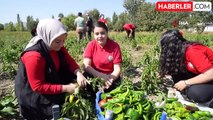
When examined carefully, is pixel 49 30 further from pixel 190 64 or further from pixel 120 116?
pixel 190 64

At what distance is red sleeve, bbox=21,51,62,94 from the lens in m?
2.73

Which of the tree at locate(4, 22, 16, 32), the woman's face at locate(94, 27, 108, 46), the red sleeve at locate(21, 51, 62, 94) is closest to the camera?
the red sleeve at locate(21, 51, 62, 94)

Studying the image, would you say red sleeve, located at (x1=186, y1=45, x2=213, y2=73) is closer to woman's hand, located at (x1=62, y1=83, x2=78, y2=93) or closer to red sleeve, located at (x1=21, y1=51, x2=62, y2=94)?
woman's hand, located at (x1=62, y1=83, x2=78, y2=93)

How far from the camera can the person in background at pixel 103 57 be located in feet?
12.7

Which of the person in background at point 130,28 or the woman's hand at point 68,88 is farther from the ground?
the person in background at point 130,28

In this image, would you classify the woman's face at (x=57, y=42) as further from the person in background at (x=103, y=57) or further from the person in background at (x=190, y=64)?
the person in background at (x=190, y=64)

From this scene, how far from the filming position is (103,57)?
3982 mm

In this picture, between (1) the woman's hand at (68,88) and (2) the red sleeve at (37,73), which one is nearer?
(2) the red sleeve at (37,73)

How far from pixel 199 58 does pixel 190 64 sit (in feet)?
0.62

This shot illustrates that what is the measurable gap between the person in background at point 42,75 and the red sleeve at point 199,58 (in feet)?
4.22

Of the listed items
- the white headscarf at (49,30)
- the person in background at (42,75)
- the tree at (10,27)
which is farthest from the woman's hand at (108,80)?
the tree at (10,27)

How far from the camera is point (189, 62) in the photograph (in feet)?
11.2

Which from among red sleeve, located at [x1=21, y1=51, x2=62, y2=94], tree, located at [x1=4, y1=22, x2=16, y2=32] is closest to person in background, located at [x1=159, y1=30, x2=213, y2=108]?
red sleeve, located at [x1=21, y1=51, x2=62, y2=94]

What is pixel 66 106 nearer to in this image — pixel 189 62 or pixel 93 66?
pixel 93 66
